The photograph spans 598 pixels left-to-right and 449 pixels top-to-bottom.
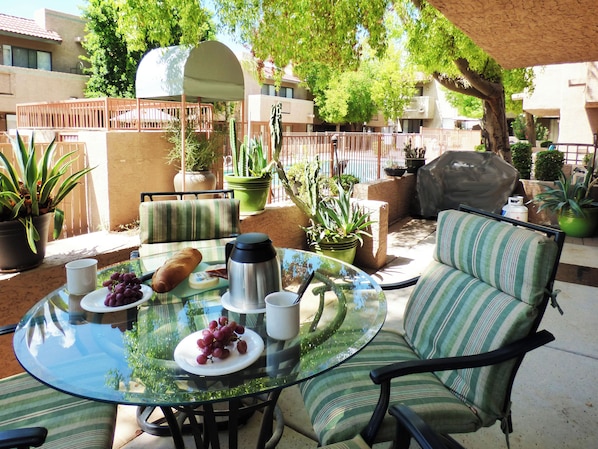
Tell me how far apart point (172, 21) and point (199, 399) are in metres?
5.93

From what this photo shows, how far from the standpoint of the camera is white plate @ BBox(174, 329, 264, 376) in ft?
4.87

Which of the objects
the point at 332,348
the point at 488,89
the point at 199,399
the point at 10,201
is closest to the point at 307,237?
the point at 10,201

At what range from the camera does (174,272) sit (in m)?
2.27

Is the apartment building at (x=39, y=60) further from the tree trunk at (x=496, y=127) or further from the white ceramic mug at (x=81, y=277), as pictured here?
the white ceramic mug at (x=81, y=277)

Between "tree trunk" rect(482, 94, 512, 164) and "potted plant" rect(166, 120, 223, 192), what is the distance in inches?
250

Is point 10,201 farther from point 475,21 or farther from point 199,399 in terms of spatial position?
point 475,21

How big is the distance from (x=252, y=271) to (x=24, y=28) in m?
24.3

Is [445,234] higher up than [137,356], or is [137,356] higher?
[445,234]

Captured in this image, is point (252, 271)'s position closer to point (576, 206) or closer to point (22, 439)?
point (22, 439)

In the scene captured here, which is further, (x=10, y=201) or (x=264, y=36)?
(x=264, y=36)

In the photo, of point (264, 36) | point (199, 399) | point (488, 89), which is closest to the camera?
point (199, 399)

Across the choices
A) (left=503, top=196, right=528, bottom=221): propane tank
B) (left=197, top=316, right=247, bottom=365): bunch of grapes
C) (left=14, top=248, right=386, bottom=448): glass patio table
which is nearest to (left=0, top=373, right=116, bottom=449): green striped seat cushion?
(left=14, top=248, right=386, bottom=448): glass patio table

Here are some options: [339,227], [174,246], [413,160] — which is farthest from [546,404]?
[413,160]

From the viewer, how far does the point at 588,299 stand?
4504mm
